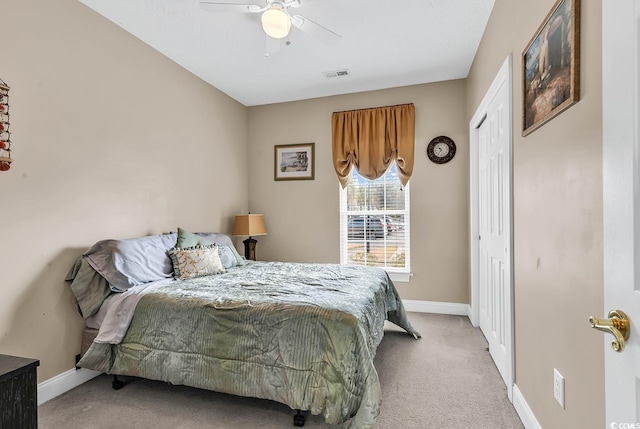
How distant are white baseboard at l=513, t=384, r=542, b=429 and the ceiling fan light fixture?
284 cm

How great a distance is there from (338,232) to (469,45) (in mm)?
2571

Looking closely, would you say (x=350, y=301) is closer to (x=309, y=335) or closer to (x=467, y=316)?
(x=309, y=335)

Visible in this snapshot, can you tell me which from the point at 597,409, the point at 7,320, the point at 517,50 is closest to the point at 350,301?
Answer: the point at 597,409

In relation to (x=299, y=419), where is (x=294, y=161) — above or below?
above

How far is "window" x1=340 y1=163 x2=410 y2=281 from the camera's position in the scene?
4219mm

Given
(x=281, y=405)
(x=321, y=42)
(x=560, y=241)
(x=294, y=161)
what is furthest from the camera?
(x=294, y=161)

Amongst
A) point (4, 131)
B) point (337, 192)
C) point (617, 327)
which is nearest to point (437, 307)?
point (337, 192)

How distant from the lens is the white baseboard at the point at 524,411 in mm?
1729

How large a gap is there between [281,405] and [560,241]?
6.05 feet

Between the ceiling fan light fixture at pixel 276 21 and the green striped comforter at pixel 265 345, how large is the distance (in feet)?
6.10

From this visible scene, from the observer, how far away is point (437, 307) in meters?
3.99

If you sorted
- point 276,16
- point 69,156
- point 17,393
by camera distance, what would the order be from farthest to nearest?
point 69,156 < point 276,16 < point 17,393

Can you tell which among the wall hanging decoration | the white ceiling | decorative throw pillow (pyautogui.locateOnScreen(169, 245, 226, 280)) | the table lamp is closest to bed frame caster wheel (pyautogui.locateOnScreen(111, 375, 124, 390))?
decorative throw pillow (pyautogui.locateOnScreen(169, 245, 226, 280))

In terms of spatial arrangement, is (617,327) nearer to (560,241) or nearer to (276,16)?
(560,241)
